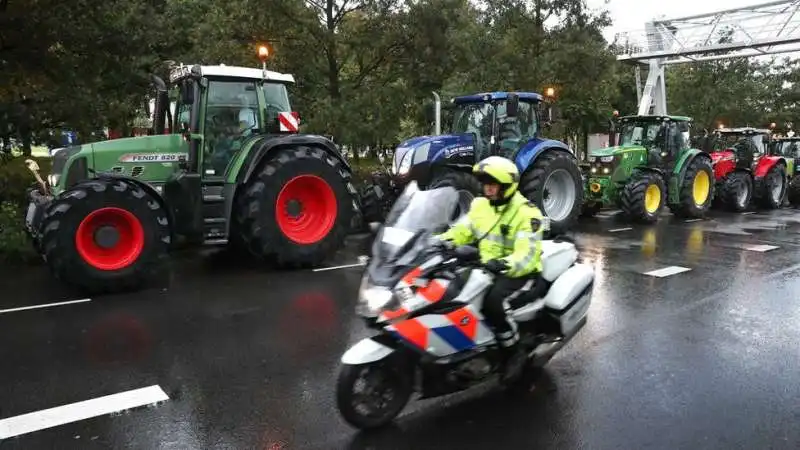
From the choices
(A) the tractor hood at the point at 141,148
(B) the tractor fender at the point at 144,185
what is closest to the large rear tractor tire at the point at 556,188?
(A) the tractor hood at the point at 141,148

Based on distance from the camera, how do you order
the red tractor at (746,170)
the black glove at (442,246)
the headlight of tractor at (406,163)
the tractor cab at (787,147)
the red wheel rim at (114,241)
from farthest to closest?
the tractor cab at (787,147)
the red tractor at (746,170)
the headlight of tractor at (406,163)
the red wheel rim at (114,241)
the black glove at (442,246)

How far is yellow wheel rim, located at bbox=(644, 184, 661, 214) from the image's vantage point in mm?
13285

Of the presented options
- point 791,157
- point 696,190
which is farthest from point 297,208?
point 791,157

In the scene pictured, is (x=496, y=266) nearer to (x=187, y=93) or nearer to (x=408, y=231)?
(x=408, y=231)

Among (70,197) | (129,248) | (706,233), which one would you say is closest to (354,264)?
(129,248)

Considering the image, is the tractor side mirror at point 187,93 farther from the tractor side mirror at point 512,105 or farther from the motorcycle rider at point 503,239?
the tractor side mirror at point 512,105

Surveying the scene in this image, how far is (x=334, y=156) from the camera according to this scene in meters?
8.73

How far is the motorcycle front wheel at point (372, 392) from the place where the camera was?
12.0ft

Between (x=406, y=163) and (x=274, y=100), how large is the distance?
107 inches

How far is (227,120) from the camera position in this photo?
26.4ft

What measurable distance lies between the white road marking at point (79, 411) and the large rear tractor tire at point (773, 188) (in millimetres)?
16844

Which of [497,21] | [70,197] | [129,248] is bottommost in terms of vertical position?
[129,248]

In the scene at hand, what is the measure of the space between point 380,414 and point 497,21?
14756 millimetres

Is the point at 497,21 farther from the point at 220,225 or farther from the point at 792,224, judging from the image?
the point at 220,225
